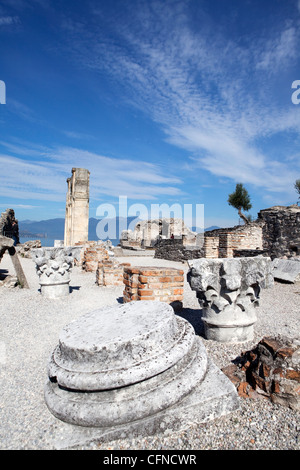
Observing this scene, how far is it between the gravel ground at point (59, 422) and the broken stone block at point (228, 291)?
18cm

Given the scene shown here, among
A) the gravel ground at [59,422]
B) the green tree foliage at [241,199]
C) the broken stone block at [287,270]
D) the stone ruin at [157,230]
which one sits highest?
the green tree foliage at [241,199]

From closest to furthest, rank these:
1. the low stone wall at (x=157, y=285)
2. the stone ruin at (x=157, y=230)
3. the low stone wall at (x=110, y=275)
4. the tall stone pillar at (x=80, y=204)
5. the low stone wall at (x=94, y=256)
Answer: the low stone wall at (x=157, y=285), the low stone wall at (x=110, y=275), the low stone wall at (x=94, y=256), the tall stone pillar at (x=80, y=204), the stone ruin at (x=157, y=230)

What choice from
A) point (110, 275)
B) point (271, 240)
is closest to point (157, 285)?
point (110, 275)

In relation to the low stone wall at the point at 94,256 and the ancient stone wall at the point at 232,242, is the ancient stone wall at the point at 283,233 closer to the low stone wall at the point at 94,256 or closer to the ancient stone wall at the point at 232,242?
the ancient stone wall at the point at 232,242

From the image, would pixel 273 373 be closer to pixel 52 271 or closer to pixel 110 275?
pixel 52 271

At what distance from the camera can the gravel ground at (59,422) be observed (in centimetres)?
175

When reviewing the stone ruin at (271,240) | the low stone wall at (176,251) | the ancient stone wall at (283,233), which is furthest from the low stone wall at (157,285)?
the low stone wall at (176,251)

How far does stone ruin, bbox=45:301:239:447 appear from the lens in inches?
70.9

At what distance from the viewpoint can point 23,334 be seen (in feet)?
13.1

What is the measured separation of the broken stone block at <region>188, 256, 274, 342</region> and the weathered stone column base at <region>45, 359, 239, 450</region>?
3.96 ft

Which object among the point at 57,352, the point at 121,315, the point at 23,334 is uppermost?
the point at 121,315
